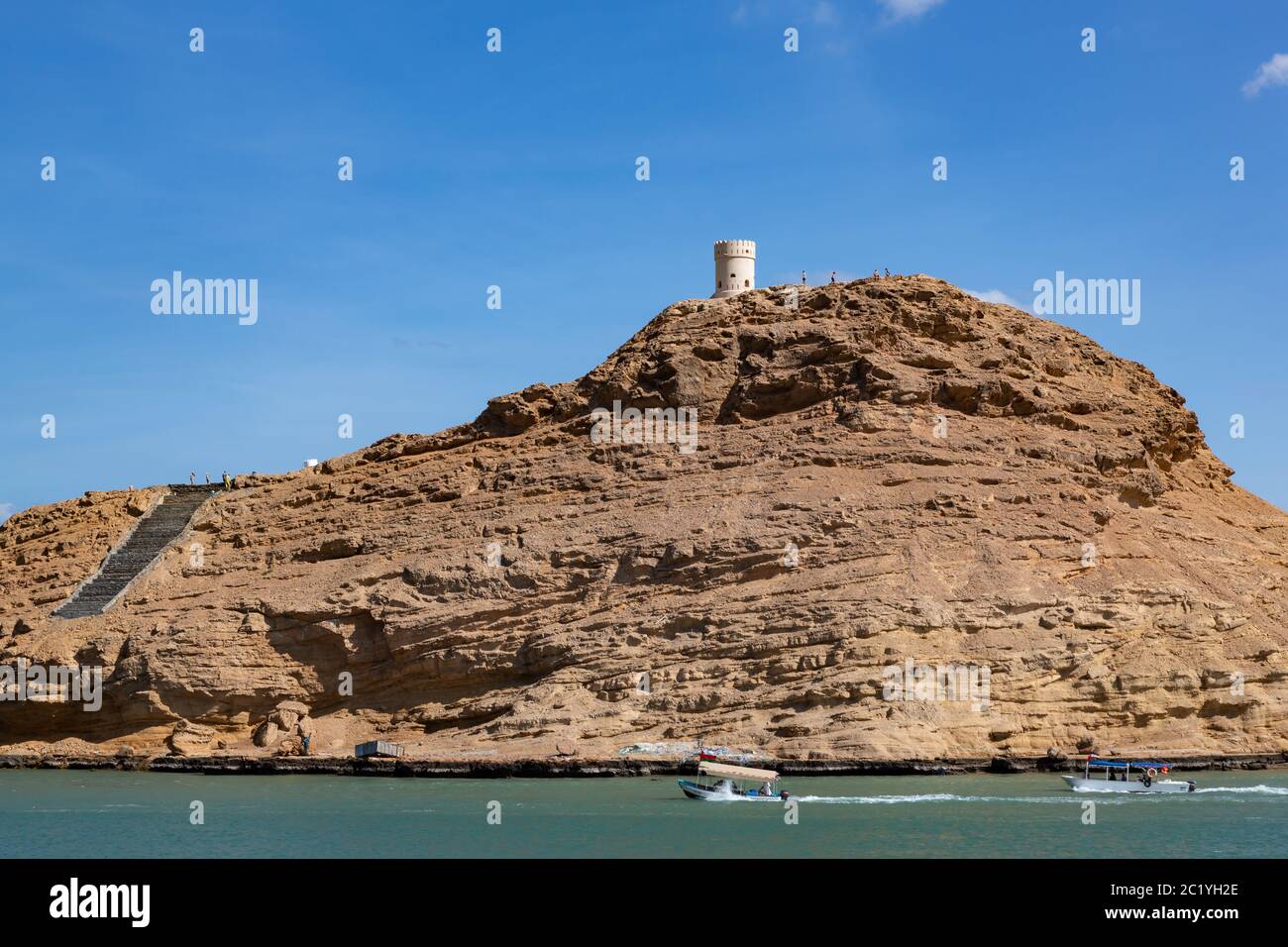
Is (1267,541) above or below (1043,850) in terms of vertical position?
above

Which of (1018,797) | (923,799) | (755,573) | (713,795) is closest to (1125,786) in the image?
(1018,797)

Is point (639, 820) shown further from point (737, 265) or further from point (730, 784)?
point (737, 265)

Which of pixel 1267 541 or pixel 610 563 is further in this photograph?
pixel 1267 541

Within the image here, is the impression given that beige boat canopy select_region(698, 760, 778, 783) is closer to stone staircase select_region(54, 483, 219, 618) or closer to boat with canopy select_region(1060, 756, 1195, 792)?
boat with canopy select_region(1060, 756, 1195, 792)

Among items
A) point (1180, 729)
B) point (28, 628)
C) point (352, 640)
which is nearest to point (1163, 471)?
point (1180, 729)

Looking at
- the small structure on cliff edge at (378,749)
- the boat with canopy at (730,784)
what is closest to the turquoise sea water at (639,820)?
the boat with canopy at (730,784)

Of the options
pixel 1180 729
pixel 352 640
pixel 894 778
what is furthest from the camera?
pixel 352 640
